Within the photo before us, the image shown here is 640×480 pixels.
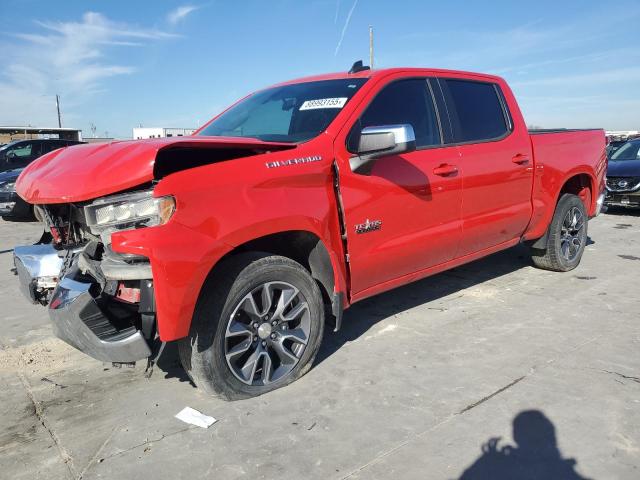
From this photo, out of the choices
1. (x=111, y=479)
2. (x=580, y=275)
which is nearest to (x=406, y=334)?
(x=111, y=479)

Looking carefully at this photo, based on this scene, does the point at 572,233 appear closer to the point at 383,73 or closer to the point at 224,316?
the point at 383,73

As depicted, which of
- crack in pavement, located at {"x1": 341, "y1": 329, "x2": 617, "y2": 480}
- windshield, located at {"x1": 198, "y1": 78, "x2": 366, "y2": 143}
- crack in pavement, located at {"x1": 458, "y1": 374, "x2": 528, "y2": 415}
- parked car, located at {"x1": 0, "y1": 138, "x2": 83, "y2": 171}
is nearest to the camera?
crack in pavement, located at {"x1": 341, "y1": 329, "x2": 617, "y2": 480}

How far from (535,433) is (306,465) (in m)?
1.18

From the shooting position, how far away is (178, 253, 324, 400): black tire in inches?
106

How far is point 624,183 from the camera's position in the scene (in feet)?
32.6

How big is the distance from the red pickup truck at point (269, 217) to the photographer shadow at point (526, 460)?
1.18 metres

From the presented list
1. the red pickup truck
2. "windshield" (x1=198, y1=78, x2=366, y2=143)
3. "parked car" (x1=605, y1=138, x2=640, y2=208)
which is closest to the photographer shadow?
the red pickup truck

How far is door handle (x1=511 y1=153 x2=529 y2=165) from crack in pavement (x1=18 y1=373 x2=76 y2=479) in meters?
3.91

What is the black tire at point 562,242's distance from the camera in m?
5.24

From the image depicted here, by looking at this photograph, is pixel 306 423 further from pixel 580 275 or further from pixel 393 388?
pixel 580 275

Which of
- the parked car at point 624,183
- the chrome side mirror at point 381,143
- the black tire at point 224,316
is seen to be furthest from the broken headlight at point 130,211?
the parked car at point 624,183

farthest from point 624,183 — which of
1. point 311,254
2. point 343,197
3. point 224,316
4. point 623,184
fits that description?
point 224,316

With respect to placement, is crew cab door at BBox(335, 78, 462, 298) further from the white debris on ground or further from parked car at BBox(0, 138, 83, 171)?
parked car at BBox(0, 138, 83, 171)

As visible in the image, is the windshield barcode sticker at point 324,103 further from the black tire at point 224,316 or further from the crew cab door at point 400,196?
the black tire at point 224,316
